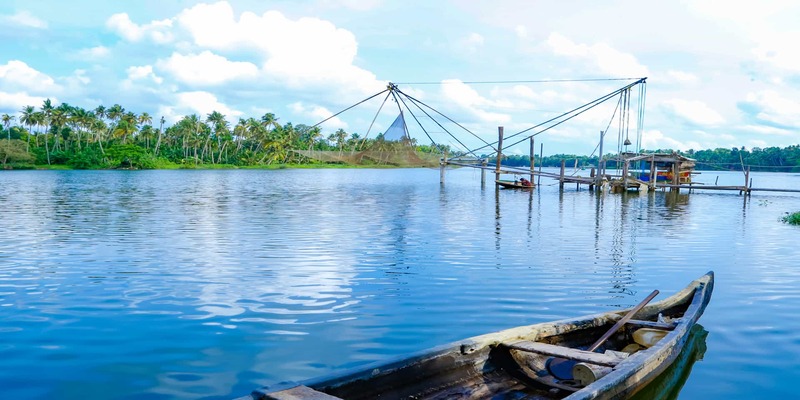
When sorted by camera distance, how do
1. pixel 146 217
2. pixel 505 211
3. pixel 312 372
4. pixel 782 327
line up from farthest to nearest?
pixel 505 211, pixel 146 217, pixel 782 327, pixel 312 372

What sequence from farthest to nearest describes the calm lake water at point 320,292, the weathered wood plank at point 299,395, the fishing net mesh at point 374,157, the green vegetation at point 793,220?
the fishing net mesh at point 374,157 → the green vegetation at point 793,220 → the calm lake water at point 320,292 → the weathered wood plank at point 299,395

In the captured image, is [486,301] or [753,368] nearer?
[753,368]

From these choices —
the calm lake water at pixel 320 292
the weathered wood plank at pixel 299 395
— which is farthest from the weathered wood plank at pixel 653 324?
the weathered wood plank at pixel 299 395

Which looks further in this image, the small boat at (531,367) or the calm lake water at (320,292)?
the calm lake water at (320,292)

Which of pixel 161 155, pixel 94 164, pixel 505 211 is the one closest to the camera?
pixel 505 211

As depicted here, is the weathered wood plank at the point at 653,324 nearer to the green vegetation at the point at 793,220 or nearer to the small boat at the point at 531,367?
the small boat at the point at 531,367

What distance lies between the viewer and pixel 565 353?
6.02 metres

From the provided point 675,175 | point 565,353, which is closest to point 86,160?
point 675,175

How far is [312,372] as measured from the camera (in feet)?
22.1

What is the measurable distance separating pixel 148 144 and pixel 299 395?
330ft

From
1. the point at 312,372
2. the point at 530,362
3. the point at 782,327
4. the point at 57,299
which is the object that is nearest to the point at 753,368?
the point at 782,327

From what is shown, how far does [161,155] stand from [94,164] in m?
11.9

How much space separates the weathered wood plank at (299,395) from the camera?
173 inches

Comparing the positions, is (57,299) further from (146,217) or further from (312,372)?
(146,217)
